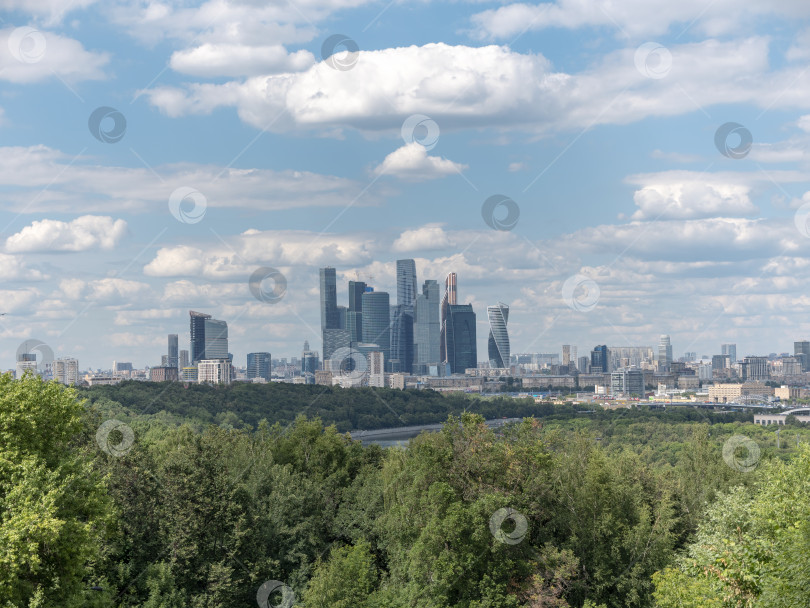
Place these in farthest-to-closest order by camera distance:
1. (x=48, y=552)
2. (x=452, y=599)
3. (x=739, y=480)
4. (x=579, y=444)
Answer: (x=739, y=480) < (x=579, y=444) < (x=452, y=599) < (x=48, y=552)

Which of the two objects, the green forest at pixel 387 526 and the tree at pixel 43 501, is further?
the green forest at pixel 387 526

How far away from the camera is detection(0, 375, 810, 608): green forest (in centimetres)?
2550

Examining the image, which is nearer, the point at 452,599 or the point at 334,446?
the point at 452,599

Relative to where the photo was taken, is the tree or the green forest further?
the green forest

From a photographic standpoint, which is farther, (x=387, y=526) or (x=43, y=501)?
(x=387, y=526)

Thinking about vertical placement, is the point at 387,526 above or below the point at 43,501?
below

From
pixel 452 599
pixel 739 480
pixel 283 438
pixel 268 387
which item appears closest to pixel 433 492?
pixel 452 599

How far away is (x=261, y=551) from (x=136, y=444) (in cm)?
1082

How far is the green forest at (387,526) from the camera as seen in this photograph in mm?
25500

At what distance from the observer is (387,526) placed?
136 feet

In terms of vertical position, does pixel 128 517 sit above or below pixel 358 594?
above

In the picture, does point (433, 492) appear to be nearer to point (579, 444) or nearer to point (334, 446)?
point (579, 444)

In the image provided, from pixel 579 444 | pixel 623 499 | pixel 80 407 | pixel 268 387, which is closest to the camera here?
pixel 80 407

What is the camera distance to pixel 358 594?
3522cm
